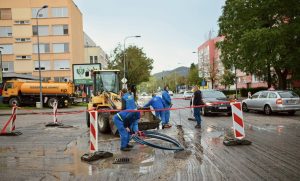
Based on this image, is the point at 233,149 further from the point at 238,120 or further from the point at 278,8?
the point at 278,8

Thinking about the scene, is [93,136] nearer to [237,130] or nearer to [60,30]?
[237,130]

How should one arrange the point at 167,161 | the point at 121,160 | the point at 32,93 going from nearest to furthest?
1. the point at 167,161
2. the point at 121,160
3. the point at 32,93

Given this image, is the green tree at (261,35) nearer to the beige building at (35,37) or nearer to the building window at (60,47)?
the building window at (60,47)

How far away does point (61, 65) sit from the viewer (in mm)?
66125

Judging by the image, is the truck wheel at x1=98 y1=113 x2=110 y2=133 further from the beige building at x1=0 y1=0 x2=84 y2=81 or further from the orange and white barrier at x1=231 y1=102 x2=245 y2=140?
the beige building at x1=0 y1=0 x2=84 y2=81

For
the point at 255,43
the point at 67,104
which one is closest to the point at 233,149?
the point at 255,43

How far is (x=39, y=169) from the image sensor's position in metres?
7.56

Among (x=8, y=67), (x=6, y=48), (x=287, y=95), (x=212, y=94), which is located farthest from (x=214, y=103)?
(x=6, y=48)

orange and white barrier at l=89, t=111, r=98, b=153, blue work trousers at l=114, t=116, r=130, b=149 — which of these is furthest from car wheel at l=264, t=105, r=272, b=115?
orange and white barrier at l=89, t=111, r=98, b=153

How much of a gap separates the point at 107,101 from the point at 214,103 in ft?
24.2

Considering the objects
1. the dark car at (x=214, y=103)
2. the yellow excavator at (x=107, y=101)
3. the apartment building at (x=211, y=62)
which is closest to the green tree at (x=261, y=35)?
the dark car at (x=214, y=103)

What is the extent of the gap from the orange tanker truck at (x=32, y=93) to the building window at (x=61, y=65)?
28.8 metres

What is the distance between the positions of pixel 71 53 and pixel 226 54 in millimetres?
Answer: 35376

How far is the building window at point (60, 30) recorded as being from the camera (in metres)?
65.7
